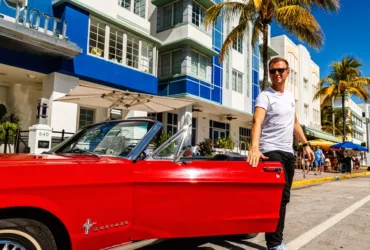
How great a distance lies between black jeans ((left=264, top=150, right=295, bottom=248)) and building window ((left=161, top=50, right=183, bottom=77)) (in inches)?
589

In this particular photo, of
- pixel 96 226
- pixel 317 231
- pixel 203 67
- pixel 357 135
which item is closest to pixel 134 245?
pixel 96 226

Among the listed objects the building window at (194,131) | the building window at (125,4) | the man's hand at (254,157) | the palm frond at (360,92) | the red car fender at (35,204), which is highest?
the building window at (125,4)

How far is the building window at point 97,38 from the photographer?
14.0 meters

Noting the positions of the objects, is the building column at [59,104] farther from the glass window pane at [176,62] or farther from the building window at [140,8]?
the building window at [140,8]

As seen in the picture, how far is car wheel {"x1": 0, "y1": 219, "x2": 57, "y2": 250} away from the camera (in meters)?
2.02

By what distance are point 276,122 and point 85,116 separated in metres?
13.2

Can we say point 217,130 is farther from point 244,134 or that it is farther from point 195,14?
point 195,14

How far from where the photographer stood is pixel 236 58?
2303 cm

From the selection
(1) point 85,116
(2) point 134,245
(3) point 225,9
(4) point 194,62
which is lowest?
(2) point 134,245

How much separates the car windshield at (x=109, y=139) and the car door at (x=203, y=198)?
41 cm

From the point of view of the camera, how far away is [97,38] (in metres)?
14.2

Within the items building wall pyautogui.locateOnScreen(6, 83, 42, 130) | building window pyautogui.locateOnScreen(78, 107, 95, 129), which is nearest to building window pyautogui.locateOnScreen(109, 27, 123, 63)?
building window pyautogui.locateOnScreen(78, 107, 95, 129)

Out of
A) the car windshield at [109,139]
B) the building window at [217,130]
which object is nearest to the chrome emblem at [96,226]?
the car windshield at [109,139]

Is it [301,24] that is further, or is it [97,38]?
[97,38]
